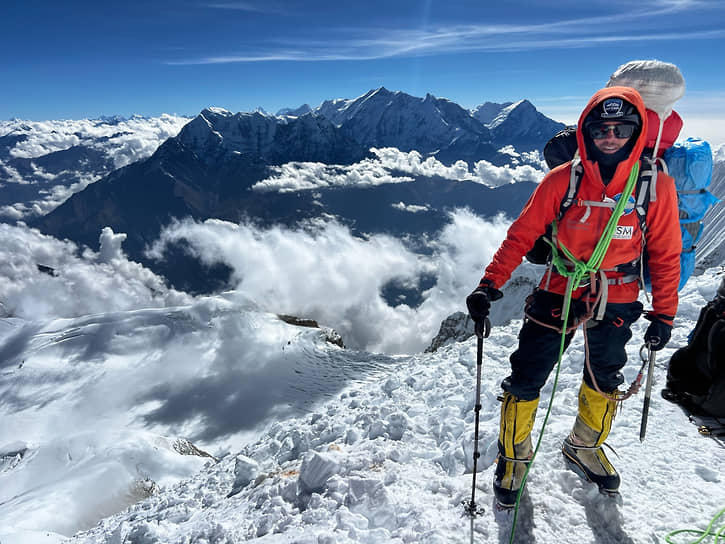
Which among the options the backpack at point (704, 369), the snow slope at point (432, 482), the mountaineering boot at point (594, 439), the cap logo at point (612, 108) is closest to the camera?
the cap logo at point (612, 108)

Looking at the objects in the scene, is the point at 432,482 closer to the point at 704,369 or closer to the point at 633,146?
the point at 633,146

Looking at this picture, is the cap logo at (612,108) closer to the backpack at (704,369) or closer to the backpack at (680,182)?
the backpack at (680,182)

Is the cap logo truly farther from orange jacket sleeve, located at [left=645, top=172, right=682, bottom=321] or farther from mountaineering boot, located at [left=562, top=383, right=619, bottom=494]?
mountaineering boot, located at [left=562, top=383, right=619, bottom=494]

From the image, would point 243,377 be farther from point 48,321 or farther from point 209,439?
point 48,321

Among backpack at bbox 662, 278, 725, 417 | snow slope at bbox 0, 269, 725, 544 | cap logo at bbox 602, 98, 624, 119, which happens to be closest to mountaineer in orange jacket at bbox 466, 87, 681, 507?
cap logo at bbox 602, 98, 624, 119

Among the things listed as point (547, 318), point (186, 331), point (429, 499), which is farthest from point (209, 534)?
point (186, 331)

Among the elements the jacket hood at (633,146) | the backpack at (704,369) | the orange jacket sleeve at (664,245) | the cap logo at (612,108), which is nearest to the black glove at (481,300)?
the jacket hood at (633,146)

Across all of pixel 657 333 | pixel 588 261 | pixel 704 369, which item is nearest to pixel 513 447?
pixel 657 333
